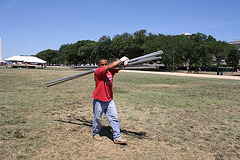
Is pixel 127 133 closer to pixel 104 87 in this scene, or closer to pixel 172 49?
pixel 104 87

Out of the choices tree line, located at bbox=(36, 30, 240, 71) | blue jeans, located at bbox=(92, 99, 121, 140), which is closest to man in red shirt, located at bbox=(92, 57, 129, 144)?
blue jeans, located at bbox=(92, 99, 121, 140)

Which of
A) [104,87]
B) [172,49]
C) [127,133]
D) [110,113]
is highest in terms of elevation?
[172,49]

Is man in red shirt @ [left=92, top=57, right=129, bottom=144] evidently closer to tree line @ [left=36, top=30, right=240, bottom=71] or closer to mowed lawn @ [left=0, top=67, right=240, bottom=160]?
mowed lawn @ [left=0, top=67, right=240, bottom=160]

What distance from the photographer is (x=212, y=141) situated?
448 cm

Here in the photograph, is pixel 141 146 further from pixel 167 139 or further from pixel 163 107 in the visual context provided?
pixel 163 107

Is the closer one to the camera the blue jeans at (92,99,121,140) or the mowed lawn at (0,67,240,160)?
the mowed lawn at (0,67,240,160)

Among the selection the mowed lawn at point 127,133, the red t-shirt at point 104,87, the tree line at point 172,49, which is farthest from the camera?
the tree line at point 172,49

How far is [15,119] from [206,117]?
621 cm

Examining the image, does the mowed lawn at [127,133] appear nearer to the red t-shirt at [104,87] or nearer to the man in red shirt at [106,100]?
the man in red shirt at [106,100]

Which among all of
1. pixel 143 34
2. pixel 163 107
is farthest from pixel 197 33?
pixel 163 107

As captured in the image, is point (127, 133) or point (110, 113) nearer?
point (110, 113)

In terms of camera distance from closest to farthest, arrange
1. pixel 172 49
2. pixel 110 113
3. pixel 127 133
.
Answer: pixel 110 113 < pixel 127 133 < pixel 172 49

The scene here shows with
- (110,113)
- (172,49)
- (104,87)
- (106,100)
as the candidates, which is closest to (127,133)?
(110,113)

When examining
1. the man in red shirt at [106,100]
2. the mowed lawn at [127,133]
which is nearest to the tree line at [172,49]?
the mowed lawn at [127,133]
